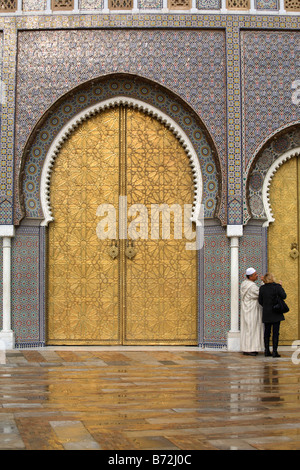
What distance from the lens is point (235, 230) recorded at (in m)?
7.51

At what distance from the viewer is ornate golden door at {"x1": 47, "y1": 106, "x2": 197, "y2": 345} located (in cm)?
775

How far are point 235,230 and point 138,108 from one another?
1895 millimetres

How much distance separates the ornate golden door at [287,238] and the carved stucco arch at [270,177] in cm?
8

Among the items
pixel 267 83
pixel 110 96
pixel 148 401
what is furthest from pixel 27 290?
pixel 267 83

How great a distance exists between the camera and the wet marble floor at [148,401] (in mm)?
3238

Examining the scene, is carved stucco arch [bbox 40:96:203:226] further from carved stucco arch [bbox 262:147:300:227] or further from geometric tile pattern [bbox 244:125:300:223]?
carved stucco arch [bbox 262:147:300:227]

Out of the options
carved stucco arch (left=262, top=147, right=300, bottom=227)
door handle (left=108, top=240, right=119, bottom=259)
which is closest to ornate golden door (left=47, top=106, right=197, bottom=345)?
door handle (left=108, top=240, right=119, bottom=259)

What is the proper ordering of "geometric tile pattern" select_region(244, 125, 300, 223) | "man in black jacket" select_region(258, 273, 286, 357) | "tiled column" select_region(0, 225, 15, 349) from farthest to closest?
1. "geometric tile pattern" select_region(244, 125, 300, 223)
2. "tiled column" select_region(0, 225, 15, 349)
3. "man in black jacket" select_region(258, 273, 286, 357)

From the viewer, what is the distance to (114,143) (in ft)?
26.0

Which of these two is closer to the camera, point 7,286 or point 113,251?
point 7,286

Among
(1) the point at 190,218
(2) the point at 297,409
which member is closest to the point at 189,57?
(1) the point at 190,218

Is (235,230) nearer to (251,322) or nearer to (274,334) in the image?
(251,322)

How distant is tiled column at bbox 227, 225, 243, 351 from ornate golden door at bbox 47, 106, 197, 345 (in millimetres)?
481

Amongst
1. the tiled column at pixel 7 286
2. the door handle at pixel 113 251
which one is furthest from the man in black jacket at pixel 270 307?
the tiled column at pixel 7 286
